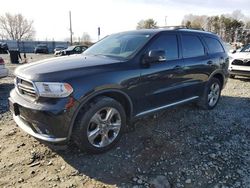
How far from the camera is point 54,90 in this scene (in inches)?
126

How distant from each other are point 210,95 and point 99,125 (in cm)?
334

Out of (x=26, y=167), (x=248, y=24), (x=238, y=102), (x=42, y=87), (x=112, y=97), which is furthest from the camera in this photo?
(x=248, y=24)

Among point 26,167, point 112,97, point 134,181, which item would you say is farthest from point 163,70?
point 26,167

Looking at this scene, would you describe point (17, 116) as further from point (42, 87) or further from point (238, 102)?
point (238, 102)

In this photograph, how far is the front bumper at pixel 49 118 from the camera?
3.19m

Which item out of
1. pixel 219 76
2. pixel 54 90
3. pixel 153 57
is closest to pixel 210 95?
pixel 219 76

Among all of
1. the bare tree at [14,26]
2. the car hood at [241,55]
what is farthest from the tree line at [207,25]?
the car hood at [241,55]

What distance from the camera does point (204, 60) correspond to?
5.51m

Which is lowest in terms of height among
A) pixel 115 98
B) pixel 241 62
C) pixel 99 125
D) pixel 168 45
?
pixel 99 125

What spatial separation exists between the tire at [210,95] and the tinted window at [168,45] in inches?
→ 57.9

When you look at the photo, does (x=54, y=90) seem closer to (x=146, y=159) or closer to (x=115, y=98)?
(x=115, y=98)

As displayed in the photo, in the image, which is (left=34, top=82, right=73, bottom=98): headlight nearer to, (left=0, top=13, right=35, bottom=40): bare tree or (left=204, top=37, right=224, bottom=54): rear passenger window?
(left=204, top=37, right=224, bottom=54): rear passenger window

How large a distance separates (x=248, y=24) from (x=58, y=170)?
234 ft

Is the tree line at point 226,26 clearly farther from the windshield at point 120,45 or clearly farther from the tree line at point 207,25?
the windshield at point 120,45
